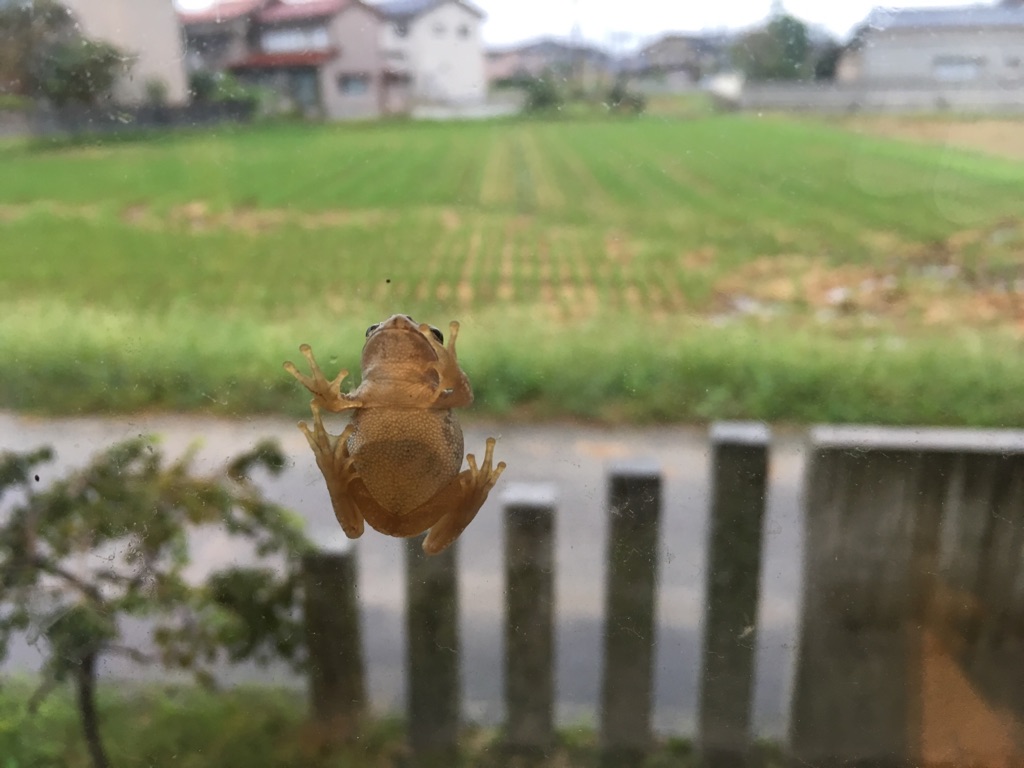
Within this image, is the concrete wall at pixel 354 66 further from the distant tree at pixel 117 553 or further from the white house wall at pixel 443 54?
the distant tree at pixel 117 553

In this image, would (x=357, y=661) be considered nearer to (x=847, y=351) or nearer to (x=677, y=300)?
(x=677, y=300)

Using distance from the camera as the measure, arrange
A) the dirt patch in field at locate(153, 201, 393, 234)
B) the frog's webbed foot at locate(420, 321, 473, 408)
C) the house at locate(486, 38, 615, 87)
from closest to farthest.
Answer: the frog's webbed foot at locate(420, 321, 473, 408) < the house at locate(486, 38, 615, 87) < the dirt patch in field at locate(153, 201, 393, 234)

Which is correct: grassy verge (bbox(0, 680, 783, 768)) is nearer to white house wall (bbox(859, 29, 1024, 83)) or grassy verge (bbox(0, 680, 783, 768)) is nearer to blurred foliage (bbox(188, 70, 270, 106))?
blurred foliage (bbox(188, 70, 270, 106))

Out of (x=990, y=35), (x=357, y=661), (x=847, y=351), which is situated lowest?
(x=357, y=661)

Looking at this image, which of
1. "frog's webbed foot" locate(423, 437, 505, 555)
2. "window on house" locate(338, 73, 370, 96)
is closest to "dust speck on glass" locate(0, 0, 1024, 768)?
"window on house" locate(338, 73, 370, 96)

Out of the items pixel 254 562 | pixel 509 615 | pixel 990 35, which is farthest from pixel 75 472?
pixel 990 35

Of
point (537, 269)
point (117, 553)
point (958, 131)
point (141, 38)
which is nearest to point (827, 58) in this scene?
point (958, 131)

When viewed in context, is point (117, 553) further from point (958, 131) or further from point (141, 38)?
point (958, 131)

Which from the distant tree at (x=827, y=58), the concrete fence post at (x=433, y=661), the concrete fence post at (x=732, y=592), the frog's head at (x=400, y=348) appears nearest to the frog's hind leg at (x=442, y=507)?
the frog's head at (x=400, y=348)
